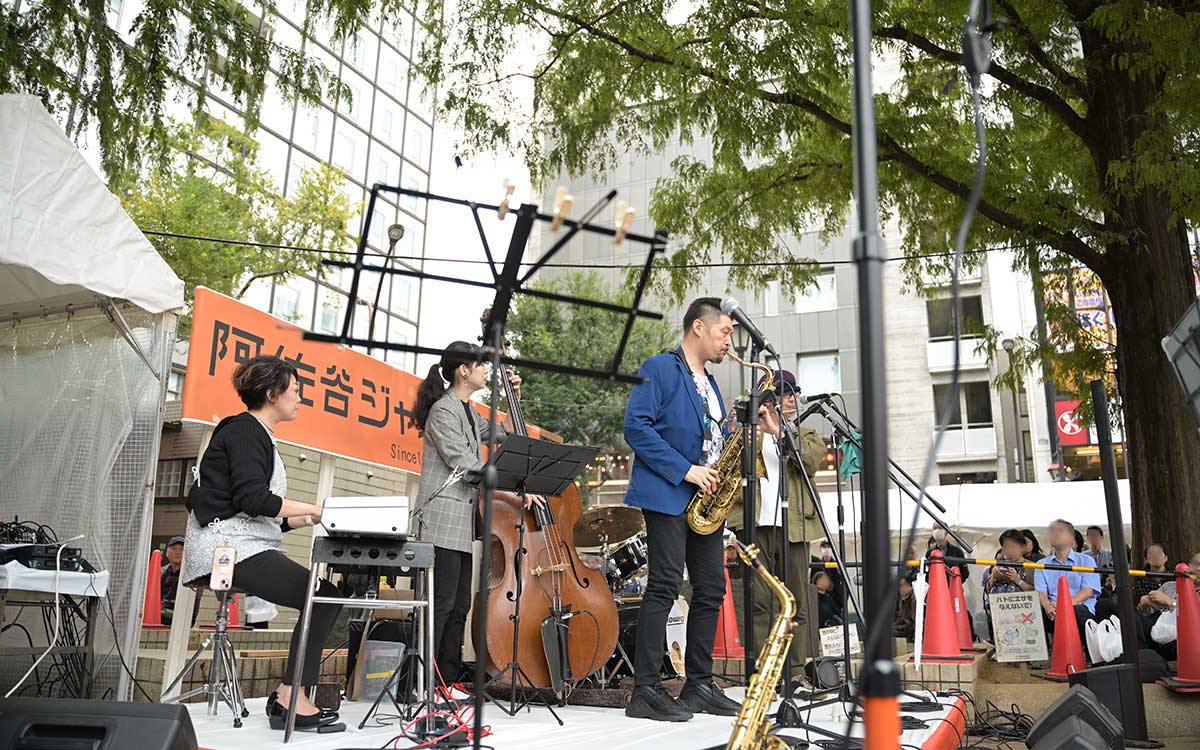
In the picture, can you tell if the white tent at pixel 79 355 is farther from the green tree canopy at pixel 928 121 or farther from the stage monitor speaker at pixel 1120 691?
the stage monitor speaker at pixel 1120 691

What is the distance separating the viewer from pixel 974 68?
2.07m

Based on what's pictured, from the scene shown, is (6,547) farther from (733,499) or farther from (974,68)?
(974,68)

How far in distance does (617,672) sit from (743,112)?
214 inches

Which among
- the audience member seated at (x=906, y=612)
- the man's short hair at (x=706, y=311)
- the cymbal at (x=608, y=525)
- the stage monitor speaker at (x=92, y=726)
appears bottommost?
the audience member seated at (x=906, y=612)

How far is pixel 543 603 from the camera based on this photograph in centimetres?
475

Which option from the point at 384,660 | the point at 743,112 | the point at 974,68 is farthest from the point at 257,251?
the point at 974,68

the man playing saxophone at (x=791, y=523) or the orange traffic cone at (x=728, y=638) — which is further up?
the man playing saxophone at (x=791, y=523)

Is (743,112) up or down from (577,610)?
up

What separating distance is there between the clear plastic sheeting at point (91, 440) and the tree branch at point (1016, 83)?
6.82 metres

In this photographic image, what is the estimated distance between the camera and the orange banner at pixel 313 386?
214 inches

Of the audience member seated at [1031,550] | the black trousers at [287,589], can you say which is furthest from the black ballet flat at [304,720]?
the audience member seated at [1031,550]

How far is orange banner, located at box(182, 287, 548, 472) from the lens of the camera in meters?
5.44

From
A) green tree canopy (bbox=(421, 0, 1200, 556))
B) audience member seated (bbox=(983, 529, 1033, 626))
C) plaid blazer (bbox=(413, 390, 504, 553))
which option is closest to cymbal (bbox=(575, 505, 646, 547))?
plaid blazer (bbox=(413, 390, 504, 553))

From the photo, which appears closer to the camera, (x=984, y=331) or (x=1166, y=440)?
(x=1166, y=440)
